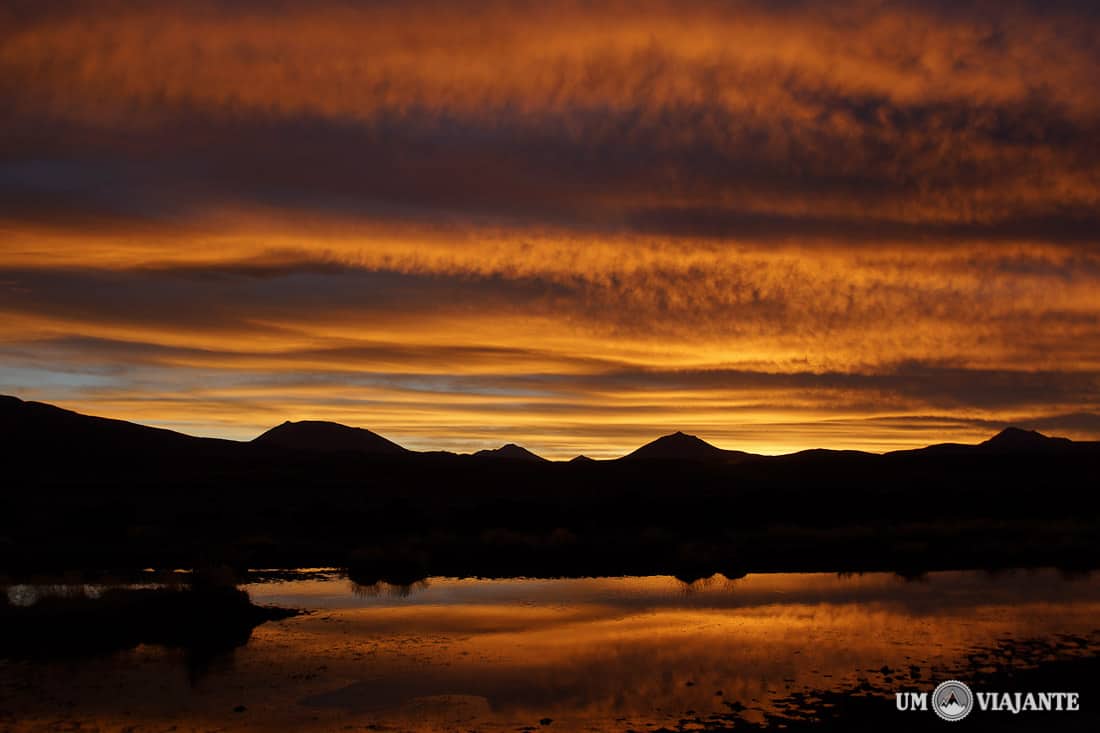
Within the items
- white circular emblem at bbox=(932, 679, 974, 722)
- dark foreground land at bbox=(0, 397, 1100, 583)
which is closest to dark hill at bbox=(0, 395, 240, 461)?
dark foreground land at bbox=(0, 397, 1100, 583)

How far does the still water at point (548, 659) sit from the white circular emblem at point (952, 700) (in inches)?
26.4

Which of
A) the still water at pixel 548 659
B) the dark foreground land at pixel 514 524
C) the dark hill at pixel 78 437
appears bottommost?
the still water at pixel 548 659

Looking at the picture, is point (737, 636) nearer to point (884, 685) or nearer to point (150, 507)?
point (884, 685)

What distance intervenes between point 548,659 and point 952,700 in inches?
320

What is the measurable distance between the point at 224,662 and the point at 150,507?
43.1m

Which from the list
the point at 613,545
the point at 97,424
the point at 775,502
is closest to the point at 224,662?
the point at 613,545

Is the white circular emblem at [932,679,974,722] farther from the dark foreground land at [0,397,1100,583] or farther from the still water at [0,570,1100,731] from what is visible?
the dark foreground land at [0,397,1100,583]

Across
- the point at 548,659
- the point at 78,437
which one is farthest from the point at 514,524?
the point at 78,437

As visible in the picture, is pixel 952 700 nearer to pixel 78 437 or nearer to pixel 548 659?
pixel 548 659

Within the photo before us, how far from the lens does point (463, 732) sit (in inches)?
611

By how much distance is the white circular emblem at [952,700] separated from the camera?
16141 mm

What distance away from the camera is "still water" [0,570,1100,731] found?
54.6ft

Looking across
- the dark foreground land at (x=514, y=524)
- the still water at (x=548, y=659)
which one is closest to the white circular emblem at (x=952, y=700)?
the still water at (x=548, y=659)

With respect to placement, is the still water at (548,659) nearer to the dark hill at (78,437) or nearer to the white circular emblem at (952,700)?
the white circular emblem at (952,700)
